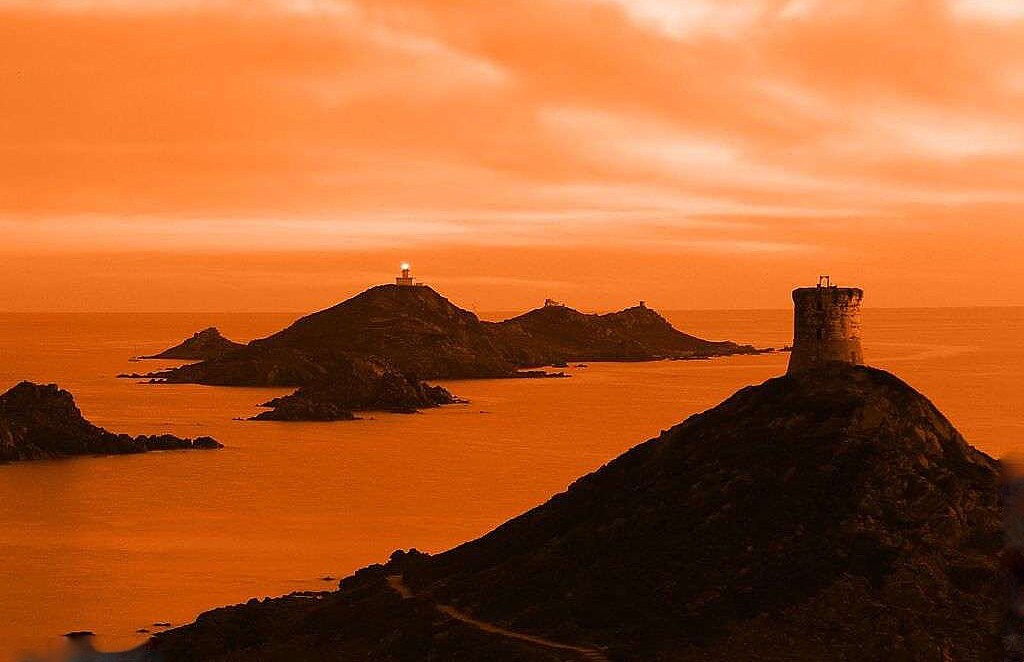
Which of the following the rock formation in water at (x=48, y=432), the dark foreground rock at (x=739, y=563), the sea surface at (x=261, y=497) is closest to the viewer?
the dark foreground rock at (x=739, y=563)

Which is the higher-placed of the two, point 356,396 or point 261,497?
point 356,396

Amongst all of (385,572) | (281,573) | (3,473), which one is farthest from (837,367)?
(3,473)

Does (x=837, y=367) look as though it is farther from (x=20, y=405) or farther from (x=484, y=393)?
(x=484, y=393)

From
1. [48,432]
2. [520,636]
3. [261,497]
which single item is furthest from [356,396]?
[520,636]

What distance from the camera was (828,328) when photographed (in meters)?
51.6

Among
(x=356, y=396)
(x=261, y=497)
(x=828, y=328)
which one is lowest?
(x=261, y=497)

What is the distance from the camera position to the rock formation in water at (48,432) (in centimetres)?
11050

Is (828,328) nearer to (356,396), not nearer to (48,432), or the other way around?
(48,432)

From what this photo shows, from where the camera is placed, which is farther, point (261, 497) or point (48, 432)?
point (48, 432)

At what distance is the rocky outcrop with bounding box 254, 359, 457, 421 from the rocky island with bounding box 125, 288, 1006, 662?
305 feet

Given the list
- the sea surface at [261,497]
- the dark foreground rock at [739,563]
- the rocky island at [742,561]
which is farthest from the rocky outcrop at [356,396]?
the dark foreground rock at [739,563]

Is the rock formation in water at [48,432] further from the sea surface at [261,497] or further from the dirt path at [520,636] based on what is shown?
the dirt path at [520,636]

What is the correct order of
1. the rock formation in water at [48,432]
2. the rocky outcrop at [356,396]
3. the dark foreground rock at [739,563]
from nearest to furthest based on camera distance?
the dark foreground rock at [739,563]
the rock formation in water at [48,432]
the rocky outcrop at [356,396]

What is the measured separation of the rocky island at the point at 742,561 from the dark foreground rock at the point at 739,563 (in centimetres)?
7
